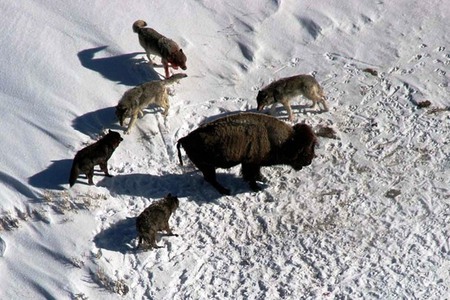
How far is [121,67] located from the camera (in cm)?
1989

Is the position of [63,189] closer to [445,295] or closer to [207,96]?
[207,96]

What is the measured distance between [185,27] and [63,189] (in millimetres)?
6328

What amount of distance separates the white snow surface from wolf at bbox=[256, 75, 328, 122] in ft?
1.96

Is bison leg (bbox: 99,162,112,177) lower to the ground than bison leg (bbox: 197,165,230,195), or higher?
higher

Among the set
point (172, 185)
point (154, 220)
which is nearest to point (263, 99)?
point (172, 185)

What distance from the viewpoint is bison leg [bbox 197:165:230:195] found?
17.0m

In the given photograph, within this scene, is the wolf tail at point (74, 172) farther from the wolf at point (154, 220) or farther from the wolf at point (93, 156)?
the wolf at point (154, 220)

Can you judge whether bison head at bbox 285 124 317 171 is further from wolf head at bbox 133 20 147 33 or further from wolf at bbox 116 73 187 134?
wolf head at bbox 133 20 147 33

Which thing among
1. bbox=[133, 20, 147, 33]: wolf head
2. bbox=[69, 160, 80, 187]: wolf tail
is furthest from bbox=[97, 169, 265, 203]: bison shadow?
bbox=[133, 20, 147, 33]: wolf head

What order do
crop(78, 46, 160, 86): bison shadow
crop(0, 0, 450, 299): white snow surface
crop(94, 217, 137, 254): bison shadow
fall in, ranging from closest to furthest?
crop(0, 0, 450, 299): white snow surface
crop(94, 217, 137, 254): bison shadow
crop(78, 46, 160, 86): bison shadow

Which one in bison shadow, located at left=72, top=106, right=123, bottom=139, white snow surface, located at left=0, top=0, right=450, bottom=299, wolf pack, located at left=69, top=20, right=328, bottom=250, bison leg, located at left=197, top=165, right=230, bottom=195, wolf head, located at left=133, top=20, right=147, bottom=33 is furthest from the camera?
wolf head, located at left=133, top=20, right=147, bottom=33

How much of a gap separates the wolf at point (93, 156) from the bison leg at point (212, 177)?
1.95m

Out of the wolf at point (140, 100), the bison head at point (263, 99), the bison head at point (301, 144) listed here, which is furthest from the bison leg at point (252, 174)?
the wolf at point (140, 100)

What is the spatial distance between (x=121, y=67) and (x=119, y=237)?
541 centimetres
